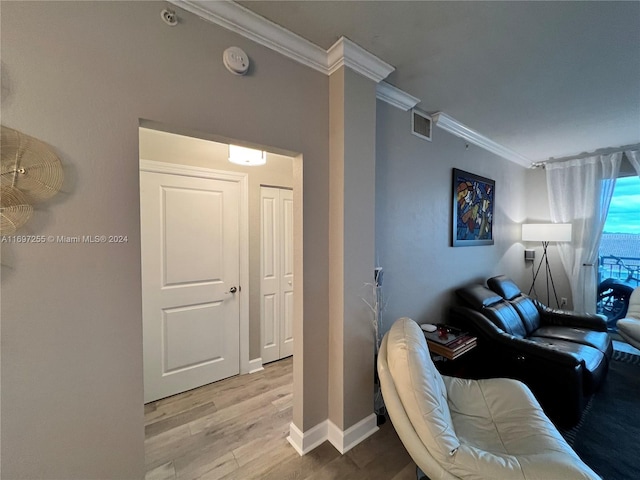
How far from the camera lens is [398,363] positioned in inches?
49.8

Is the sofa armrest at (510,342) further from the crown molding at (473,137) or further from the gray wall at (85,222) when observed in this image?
the gray wall at (85,222)

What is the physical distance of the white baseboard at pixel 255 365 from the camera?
2.65 meters

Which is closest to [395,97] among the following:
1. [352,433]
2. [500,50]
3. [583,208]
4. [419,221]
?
[500,50]

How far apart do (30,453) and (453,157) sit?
3.57 metres

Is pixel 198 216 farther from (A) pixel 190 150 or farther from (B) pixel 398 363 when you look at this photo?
(B) pixel 398 363

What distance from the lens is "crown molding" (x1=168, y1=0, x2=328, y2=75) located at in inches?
49.5

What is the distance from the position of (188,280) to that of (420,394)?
2047mm

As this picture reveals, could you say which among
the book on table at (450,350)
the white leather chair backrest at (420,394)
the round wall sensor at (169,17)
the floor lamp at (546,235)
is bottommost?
the book on table at (450,350)

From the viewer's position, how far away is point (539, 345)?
1.99 m

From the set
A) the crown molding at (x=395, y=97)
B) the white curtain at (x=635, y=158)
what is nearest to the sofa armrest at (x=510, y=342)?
the crown molding at (x=395, y=97)

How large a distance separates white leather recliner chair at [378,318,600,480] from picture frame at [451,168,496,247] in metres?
1.65

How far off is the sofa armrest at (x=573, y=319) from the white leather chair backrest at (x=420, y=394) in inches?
101

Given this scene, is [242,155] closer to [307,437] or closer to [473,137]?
[307,437]

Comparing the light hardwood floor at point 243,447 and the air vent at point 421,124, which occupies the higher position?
the air vent at point 421,124
